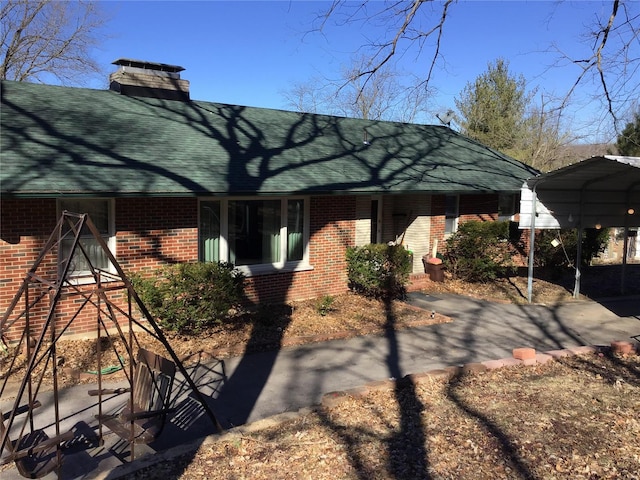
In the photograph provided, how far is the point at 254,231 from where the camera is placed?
35.9ft

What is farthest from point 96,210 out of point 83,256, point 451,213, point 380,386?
point 451,213

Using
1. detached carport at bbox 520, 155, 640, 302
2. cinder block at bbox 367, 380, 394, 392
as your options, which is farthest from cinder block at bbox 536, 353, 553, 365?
detached carport at bbox 520, 155, 640, 302

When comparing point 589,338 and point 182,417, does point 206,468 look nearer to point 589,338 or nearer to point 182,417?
point 182,417

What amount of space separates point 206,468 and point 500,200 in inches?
541

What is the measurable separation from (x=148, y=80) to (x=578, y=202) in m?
10.7

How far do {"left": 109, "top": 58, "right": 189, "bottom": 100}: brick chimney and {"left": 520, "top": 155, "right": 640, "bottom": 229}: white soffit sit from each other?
8729 mm

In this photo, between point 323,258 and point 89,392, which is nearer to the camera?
point 89,392

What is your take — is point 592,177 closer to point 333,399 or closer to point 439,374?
point 439,374

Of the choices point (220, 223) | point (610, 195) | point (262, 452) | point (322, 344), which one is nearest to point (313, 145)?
point (220, 223)

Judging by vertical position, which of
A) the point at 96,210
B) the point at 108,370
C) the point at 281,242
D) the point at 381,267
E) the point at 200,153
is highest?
the point at 200,153

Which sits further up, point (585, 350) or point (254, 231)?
point (254, 231)

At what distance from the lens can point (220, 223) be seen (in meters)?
10.4

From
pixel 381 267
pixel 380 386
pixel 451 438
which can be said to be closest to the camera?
pixel 451 438

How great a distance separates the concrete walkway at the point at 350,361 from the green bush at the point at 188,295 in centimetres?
96
